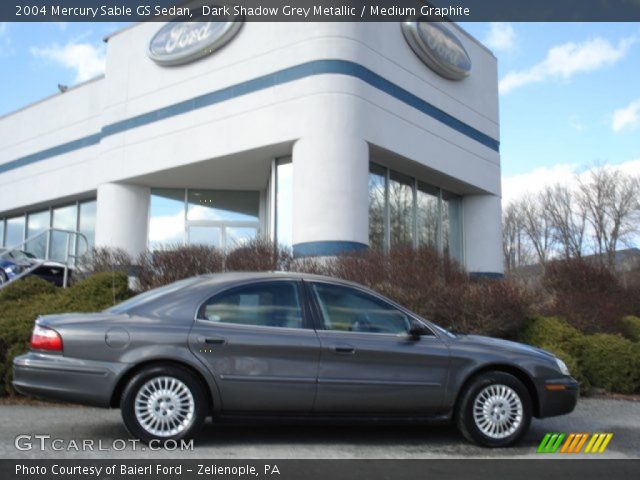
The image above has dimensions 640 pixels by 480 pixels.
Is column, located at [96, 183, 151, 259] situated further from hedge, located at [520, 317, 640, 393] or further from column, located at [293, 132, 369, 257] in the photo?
hedge, located at [520, 317, 640, 393]

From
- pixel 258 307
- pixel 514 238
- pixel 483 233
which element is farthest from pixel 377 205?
pixel 514 238

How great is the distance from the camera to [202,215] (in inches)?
811

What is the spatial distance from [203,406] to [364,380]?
1337 mm

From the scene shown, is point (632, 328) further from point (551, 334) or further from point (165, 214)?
point (165, 214)

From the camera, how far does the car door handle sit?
5664mm

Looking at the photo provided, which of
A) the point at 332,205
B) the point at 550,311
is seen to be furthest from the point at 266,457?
the point at 332,205

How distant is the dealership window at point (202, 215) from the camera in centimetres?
2041

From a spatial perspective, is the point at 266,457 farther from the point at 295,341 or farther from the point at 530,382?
the point at 530,382

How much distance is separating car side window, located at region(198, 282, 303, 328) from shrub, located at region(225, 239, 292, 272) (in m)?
5.42

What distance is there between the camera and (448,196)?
2205cm

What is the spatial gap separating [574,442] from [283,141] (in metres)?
11.5
